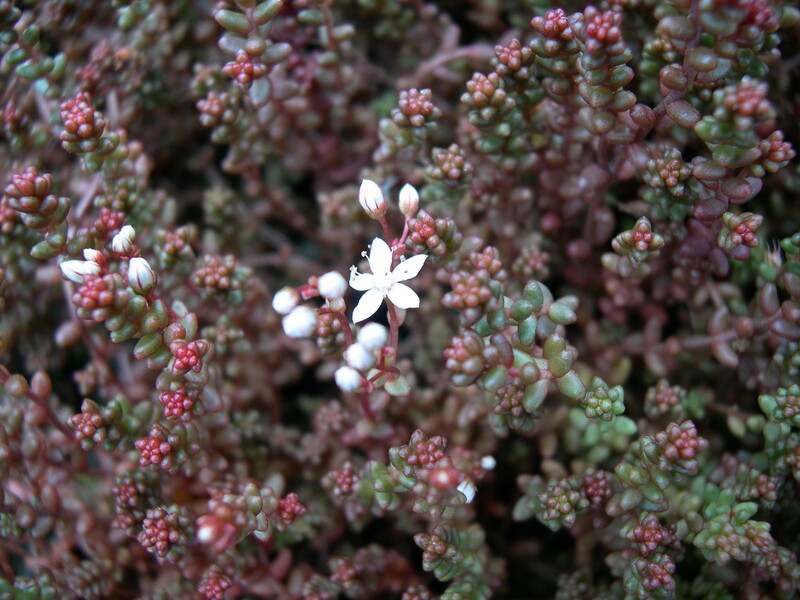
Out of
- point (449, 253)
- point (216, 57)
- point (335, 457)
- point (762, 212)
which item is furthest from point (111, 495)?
point (762, 212)

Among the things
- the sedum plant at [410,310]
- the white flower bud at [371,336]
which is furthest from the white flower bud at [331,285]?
the white flower bud at [371,336]

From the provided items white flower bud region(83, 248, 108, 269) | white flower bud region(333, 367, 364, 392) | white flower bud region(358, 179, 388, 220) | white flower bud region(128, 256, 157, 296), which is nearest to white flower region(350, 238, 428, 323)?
white flower bud region(358, 179, 388, 220)

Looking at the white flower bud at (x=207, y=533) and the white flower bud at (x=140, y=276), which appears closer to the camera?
the white flower bud at (x=207, y=533)

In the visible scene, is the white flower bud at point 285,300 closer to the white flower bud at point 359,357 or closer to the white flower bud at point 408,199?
the white flower bud at point 359,357

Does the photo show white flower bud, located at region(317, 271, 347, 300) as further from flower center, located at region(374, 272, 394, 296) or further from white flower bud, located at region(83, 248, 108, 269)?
white flower bud, located at region(83, 248, 108, 269)

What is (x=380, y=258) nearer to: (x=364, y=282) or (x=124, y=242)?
(x=364, y=282)

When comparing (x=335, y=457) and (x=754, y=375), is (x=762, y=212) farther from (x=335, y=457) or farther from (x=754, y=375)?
(x=335, y=457)
